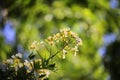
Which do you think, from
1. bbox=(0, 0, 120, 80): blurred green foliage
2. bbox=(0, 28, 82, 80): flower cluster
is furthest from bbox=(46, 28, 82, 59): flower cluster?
bbox=(0, 0, 120, 80): blurred green foliage

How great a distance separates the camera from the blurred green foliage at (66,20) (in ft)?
26.1

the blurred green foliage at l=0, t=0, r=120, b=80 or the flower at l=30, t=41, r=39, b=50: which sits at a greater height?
the blurred green foliage at l=0, t=0, r=120, b=80

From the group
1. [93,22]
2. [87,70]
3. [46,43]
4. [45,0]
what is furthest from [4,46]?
[46,43]

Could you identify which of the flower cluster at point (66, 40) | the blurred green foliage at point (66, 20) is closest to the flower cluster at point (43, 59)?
the flower cluster at point (66, 40)

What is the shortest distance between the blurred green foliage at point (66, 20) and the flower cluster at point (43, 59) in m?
4.31

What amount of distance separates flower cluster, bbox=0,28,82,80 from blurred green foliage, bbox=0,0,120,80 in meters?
4.31

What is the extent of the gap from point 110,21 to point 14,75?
18.9ft

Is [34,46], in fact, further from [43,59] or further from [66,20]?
[66,20]

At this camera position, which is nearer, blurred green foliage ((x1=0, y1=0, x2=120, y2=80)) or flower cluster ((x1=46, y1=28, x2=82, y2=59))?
flower cluster ((x1=46, y1=28, x2=82, y2=59))

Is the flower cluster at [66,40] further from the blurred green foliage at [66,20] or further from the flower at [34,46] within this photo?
the blurred green foliage at [66,20]

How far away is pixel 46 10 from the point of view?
8289 millimetres

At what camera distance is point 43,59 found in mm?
3031

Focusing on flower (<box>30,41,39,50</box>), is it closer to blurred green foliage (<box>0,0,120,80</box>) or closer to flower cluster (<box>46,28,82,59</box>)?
flower cluster (<box>46,28,82,59</box>)

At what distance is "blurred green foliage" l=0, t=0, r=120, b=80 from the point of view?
26.1ft
